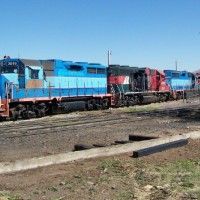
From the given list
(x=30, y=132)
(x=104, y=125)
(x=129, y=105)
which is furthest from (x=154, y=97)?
(x=30, y=132)

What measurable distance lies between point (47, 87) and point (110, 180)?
60.1ft

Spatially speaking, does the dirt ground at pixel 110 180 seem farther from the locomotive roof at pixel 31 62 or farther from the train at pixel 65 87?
the locomotive roof at pixel 31 62

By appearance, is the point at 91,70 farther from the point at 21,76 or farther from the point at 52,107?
the point at 21,76

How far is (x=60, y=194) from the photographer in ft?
20.7

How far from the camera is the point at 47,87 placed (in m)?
25.0

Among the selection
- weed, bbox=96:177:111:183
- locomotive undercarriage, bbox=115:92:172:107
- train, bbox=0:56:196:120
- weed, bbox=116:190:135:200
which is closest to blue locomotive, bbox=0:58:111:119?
train, bbox=0:56:196:120

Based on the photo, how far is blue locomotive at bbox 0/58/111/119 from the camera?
22422mm

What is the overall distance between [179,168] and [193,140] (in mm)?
4071

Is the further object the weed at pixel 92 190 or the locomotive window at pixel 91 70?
the locomotive window at pixel 91 70

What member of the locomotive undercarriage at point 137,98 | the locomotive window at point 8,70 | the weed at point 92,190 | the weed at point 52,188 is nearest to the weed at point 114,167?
the weed at point 92,190

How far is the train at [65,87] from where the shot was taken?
2269cm

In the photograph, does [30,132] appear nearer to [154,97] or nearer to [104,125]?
[104,125]

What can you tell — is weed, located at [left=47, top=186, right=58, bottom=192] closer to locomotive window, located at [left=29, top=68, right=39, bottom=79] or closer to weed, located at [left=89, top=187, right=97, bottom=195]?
weed, located at [left=89, top=187, right=97, bottom=195]

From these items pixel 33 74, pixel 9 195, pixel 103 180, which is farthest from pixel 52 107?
pixel 9 195
